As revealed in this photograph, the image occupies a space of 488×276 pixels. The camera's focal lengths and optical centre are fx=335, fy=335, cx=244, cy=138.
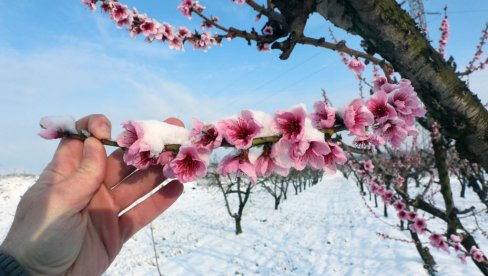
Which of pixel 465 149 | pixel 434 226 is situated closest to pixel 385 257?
pixel 434 226

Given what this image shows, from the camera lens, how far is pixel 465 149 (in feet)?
5.56

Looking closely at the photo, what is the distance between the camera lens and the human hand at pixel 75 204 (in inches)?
49.5

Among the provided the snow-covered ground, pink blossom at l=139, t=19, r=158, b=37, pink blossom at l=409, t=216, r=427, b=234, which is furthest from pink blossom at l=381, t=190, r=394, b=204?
the snow-covered ground

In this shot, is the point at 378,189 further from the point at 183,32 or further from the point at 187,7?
the point at 187,7

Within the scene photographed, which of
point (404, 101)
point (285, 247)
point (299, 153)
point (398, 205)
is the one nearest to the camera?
point (299, 153)

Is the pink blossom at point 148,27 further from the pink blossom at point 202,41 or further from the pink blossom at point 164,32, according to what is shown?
the pink blossom at point 202,41

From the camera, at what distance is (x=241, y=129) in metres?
1.07

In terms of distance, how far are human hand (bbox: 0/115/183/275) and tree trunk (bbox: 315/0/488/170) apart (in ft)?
3.22

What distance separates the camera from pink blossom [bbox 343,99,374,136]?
1.04 metres

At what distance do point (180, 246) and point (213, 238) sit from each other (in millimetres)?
1684

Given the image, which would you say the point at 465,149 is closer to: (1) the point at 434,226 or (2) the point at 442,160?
(2) the point at 442,160

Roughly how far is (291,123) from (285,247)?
12.5m

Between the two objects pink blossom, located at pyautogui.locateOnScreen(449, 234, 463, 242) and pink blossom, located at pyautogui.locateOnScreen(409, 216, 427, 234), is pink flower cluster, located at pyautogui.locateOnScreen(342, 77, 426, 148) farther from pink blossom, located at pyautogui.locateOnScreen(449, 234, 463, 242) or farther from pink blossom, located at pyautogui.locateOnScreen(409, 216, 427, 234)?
pink blossom, located at pyautogui.locateOnScreen(409, 216, 427, 234)

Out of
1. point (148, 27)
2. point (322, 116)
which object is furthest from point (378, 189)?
point (322, 116)
